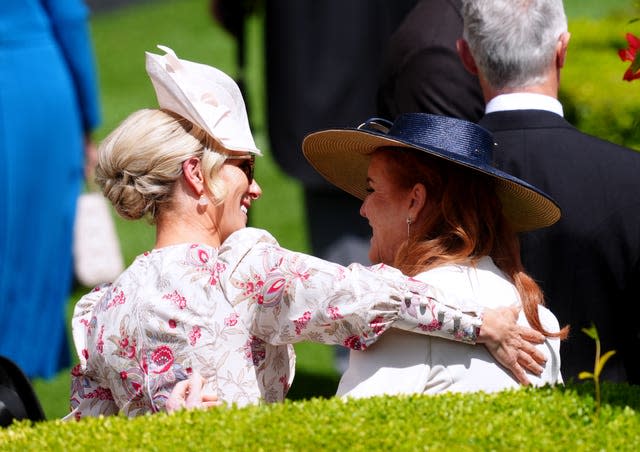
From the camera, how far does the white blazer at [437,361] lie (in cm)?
265

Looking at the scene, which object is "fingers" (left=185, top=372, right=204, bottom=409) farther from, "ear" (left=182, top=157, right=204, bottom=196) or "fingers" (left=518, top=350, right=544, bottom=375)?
"fingers" (left=518, top=350, right=544, bottom=375)

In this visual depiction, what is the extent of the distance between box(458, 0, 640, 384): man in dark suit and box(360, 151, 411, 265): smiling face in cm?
57

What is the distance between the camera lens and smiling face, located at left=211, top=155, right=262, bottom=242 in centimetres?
287

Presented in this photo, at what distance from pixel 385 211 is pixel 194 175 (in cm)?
43

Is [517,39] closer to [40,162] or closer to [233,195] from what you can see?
[233,195]

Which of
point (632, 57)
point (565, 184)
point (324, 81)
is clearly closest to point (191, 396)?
point (565, 184)

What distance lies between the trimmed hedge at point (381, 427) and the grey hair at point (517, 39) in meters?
1.10

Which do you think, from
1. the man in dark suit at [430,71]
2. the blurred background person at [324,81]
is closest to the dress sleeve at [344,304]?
the man in dark suit at [430,71]

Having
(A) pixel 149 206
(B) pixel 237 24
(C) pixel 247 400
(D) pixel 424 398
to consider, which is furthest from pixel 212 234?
(B) pixel 237 24

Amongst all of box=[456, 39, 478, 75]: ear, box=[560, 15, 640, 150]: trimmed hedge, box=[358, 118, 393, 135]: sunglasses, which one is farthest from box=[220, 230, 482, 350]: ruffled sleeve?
box=[560, 15, 640, 150]: trimmed hedge

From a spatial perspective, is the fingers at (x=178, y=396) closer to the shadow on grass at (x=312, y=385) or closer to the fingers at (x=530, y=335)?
the fingers at (x=530, y=335)

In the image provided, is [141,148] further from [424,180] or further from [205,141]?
[424,180]

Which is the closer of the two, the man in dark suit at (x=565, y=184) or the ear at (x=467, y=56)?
the man in dark suit at (x=565, y=184)

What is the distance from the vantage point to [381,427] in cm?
240
